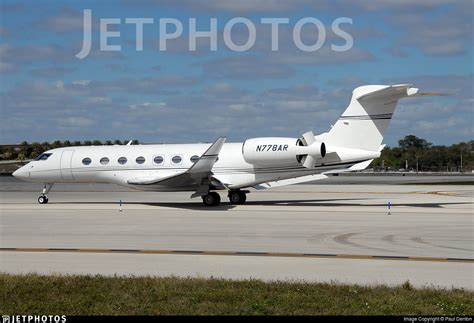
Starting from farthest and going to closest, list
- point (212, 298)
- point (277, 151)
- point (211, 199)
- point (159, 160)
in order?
point (159, 160)
point (211, 199)
point (277, 151)
point (212, 298)

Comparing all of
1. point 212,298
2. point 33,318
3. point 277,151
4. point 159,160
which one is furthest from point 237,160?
point 33,318

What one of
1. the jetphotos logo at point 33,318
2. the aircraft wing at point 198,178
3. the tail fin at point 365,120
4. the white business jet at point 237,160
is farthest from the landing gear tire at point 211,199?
the jetphotos logo at point 33,318

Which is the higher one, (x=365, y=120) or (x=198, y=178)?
(x=365, y=120)

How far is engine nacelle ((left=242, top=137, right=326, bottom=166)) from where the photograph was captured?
26.9 metres

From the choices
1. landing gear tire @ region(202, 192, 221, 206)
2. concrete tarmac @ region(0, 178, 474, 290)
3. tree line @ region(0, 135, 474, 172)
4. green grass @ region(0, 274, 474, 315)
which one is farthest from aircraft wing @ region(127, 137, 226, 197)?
tree line @ region(0, 135, 474, 172)

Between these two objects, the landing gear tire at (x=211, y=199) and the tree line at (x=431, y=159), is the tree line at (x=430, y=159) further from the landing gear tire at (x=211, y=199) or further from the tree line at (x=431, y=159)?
the landing gear tire at (x=211, y=199)

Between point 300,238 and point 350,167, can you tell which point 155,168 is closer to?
point 350,167

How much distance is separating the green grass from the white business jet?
16.5 m

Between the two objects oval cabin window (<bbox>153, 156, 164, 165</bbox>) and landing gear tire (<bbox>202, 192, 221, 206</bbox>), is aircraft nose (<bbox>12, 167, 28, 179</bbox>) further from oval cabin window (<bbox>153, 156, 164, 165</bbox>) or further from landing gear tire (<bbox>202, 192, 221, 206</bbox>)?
landing gear tire (<bbox>202, 192, 221, 206</bbox>)

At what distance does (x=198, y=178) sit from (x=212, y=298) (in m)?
19.7

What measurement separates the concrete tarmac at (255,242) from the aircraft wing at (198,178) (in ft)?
7.61

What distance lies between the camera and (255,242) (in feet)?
50.5

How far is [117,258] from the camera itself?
12.9 metres

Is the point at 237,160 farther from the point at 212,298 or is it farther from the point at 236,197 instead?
the point at 212,298
